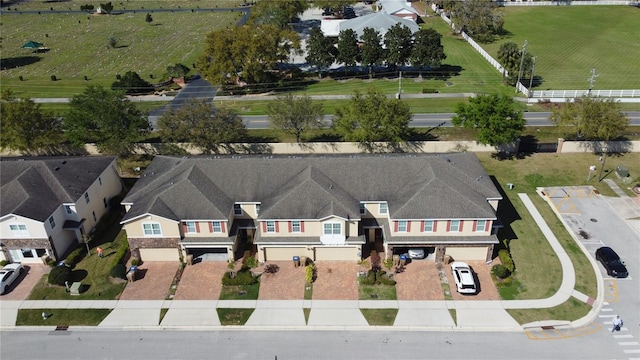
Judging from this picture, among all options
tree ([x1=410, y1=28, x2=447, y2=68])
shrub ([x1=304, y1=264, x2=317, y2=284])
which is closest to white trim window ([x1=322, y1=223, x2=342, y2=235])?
shrub ([x1=304, y1=264, x2=317, y2=284])

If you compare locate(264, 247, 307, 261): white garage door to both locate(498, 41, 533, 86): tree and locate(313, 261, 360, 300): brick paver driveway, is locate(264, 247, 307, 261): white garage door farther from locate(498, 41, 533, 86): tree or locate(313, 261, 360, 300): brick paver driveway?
locate(498, 41, 533, 86): tree

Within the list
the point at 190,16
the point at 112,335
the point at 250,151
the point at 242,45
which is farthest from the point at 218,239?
the point at 190,16

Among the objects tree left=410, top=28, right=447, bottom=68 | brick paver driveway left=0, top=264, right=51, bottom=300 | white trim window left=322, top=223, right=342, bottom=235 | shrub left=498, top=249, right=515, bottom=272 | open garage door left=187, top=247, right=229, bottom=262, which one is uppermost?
tree left=410, top=28, right=447, bottom=68

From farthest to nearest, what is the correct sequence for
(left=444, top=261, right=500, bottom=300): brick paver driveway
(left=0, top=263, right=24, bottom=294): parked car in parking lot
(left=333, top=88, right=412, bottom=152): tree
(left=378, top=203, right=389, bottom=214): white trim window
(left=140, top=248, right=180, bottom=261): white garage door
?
(left=333, top=88, right=412, bottom=152): tree < (left=378, top=203, right=389, bottom=214): white trim window < (left=140, top=248, right=180, bottom=261): white garage door < (left=0, top=263, right=24, bottom=294): parked car in parking lot < (left=444, top=261, right=500, bottom=300): brick paver driveway

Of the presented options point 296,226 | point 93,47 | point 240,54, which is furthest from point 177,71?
point 296,226

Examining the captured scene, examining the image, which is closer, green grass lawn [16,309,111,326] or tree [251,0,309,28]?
green grass lawn [16,309,111,326]

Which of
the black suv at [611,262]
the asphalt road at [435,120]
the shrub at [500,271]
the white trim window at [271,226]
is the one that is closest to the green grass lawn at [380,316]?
the shrub at [500,271]
